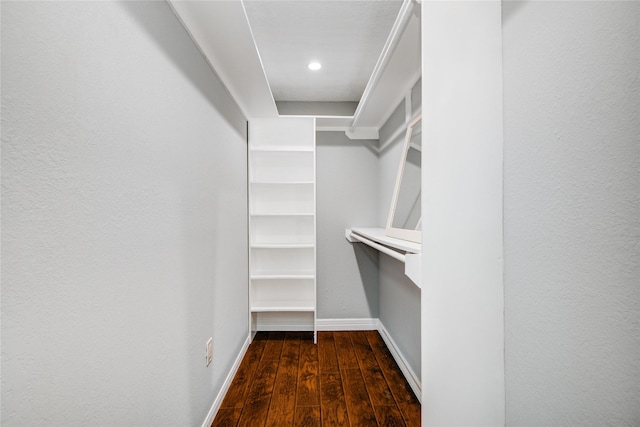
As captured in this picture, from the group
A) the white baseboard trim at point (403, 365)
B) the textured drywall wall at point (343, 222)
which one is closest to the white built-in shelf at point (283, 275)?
the textured drywall wall at point (343, 222)

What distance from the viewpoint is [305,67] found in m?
2.47

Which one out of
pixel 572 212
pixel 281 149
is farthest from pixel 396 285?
pixel 572 212

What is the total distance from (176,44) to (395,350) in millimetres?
2491

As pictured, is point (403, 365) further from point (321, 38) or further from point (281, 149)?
point (321, 38)

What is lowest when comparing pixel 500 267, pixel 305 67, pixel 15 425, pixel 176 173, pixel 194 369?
pixel 194 369

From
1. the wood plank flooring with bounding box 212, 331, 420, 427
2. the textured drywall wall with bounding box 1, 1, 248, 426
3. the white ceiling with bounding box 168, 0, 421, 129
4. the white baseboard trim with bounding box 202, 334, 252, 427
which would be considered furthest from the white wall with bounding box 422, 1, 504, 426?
the white baseboard trim with bounding box 202, 334, 252, 427

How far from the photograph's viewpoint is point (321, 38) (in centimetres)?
206

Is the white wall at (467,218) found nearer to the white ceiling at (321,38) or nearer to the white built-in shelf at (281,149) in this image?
the white ceiling at (321,38)

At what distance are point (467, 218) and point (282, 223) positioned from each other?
2328 millimetres

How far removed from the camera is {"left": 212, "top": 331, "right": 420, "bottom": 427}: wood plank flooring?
67.6 inches

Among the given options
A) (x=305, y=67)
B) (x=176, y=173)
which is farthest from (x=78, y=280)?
(x=305, y=67)

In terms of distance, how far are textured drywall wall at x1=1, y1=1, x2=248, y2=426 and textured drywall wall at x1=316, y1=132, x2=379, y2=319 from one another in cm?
171

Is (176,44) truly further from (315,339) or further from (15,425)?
(315,339)

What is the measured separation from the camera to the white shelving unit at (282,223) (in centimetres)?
293
